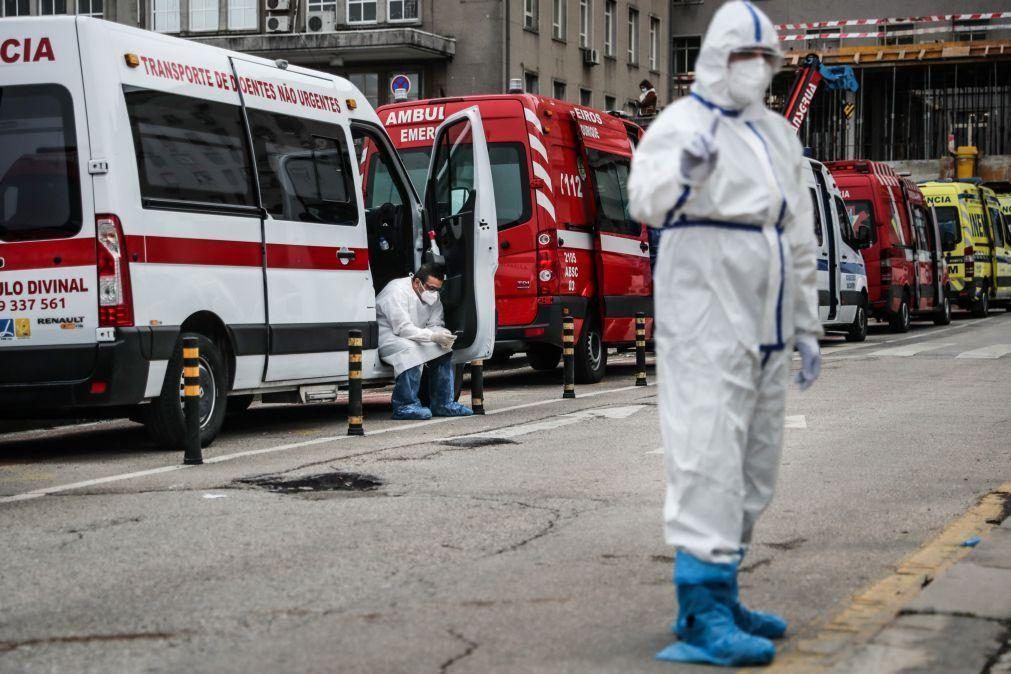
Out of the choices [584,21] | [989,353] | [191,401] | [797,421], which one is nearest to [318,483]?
[191,401]

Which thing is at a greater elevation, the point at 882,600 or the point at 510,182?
the point at 510,182

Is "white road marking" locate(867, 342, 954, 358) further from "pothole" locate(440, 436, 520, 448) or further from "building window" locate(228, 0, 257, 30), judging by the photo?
"building window" locate(228, 0, 257, 30)

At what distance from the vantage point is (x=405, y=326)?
13.4 meters

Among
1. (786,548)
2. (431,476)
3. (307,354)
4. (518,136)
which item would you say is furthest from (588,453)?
(518,136)

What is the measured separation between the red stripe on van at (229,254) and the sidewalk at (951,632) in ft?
19.8

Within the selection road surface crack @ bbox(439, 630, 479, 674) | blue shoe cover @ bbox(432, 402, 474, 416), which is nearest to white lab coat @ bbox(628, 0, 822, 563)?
road surface crack @ bbox(439, 630, 479, 674)

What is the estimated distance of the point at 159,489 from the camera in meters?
8.94

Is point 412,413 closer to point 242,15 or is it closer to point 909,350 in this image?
point 909,350

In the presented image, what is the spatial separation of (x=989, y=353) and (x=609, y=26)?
31402 millimetres

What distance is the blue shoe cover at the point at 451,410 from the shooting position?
13727 millimetres

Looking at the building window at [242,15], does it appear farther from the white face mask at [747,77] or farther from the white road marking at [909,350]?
the white face mask at [747,77]

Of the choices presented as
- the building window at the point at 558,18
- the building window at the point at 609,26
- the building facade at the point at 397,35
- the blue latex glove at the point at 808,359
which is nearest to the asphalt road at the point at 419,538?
the blue latex glove at the point at 808,359

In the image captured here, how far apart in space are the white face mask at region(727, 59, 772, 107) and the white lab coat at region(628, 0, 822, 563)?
0.09ft

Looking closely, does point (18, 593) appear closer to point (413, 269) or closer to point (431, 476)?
point (431, 476)
